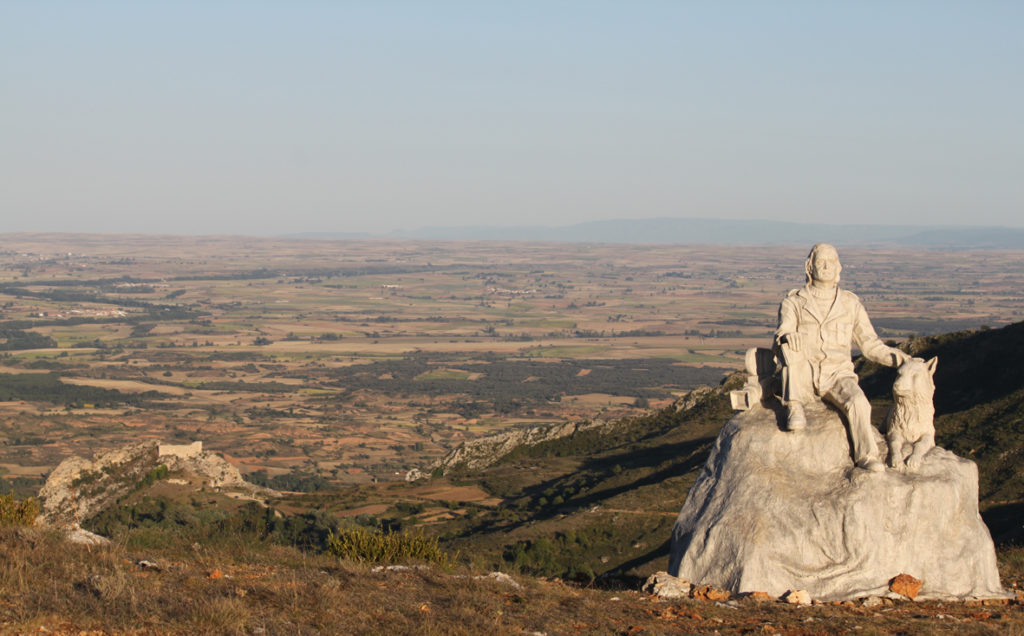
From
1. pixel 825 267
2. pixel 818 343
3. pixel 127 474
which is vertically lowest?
pixel 127 474

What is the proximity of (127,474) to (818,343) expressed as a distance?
27.6 meters

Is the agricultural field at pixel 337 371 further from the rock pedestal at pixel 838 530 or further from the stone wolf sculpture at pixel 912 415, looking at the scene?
the rock pedestal at pixel 838 530

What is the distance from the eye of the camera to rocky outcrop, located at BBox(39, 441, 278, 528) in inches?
1324

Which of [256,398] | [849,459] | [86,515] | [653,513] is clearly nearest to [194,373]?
[256,398]

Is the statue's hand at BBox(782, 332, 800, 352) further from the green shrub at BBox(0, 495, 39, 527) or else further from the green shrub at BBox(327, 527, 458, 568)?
the green shrub at BBox(0, 495, 39, 527)

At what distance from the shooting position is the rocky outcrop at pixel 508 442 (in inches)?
1756

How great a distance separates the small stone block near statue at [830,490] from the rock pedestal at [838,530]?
0.01 m

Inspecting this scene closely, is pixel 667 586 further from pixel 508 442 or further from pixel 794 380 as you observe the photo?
pixel 508 442

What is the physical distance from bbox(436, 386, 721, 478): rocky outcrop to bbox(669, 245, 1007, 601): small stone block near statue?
30.1 meters

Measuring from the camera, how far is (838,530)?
1328 cm

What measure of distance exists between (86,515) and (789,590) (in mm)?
26713

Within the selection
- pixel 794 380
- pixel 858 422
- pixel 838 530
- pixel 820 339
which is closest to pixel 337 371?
pixel 820 339

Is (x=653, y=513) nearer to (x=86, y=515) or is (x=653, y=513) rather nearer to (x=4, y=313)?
(x=86, y=515)

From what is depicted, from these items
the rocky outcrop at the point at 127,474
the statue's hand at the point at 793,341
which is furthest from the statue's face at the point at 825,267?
the rocky outcrop at the point at 127,474
